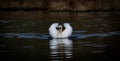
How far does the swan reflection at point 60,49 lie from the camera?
1968 centimetres

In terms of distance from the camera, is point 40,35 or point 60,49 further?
point 40,35

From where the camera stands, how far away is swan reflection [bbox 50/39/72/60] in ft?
64.6

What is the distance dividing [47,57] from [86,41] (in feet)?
16.3

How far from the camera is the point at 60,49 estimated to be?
21734mm

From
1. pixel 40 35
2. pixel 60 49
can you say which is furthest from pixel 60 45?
pixel 40 35

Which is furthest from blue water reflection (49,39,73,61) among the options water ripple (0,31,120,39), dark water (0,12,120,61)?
water ripple (0,31,120,39)

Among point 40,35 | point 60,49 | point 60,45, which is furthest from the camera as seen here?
point 40,35

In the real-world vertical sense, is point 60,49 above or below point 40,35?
above

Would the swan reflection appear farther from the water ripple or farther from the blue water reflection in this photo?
the water ripple

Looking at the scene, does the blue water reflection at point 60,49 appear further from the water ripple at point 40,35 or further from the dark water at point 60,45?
the water ripple at point 40,35

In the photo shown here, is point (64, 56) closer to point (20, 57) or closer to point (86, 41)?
point (20, 57)

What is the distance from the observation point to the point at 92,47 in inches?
867

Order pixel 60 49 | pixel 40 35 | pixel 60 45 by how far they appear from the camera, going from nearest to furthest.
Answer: pixel 60 49 → pixel 60 45 → pixel 40 35

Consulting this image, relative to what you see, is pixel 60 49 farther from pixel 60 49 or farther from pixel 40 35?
pixel 40 35
